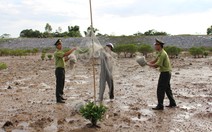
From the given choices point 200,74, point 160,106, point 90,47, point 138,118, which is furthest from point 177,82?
point 90,47

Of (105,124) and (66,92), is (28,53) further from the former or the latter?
(105,124)

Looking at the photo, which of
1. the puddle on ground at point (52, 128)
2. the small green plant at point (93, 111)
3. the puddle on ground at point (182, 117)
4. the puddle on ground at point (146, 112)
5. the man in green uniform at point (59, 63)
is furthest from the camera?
the man in green uniform at point (59, 63)

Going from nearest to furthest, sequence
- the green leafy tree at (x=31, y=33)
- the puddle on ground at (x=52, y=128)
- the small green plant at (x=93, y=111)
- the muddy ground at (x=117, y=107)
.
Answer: the small green plant at (x=93, y=111)
the puddle on ground at (x=52, y=128)
the muddy ground at (x=117, y=107)
the green leafy tree at (x=31, y=33)

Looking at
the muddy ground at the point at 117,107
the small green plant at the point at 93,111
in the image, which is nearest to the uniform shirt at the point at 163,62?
the muddy ground at the point at 117,107

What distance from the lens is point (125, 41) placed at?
1885 inches

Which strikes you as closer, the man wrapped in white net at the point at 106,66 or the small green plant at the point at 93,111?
the small green plant at the point at 93,111

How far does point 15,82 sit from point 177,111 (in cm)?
889

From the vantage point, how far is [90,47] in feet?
26.3

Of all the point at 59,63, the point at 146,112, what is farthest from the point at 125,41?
the point at 146,112

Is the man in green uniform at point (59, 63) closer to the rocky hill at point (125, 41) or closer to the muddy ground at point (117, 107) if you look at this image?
the muddy ground at point (117, 107)

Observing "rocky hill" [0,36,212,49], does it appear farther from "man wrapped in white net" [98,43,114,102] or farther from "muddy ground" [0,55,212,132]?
"man wrapped in white net" [98,43,114,102]

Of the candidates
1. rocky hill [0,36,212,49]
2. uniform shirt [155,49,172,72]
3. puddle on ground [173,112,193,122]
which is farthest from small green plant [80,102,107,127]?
rocky hill [0,36,212,49]

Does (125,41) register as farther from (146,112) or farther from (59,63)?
(146,112)

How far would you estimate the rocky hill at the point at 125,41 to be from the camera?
4356cm
